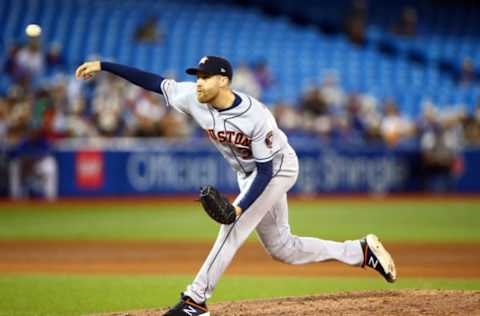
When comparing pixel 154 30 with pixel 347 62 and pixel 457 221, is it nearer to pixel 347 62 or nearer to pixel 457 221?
pixel 347 62

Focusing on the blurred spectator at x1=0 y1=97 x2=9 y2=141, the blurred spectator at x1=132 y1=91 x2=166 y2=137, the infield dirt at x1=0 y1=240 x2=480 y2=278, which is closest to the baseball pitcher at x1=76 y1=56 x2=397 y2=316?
the infield dirt at x1=0 y1=240 x2=480 y2=278

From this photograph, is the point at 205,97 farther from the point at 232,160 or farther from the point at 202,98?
the point at 232,160

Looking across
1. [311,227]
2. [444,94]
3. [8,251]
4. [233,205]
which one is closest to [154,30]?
[444,94]

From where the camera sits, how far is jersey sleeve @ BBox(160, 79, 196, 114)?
20.5 ft

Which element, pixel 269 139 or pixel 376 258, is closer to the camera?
pixel 269 139

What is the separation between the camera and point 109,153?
58.0ft

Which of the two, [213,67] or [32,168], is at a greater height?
[32,168]

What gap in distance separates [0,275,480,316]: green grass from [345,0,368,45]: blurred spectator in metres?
14.4

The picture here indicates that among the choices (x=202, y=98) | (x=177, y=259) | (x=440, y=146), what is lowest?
(x=177, y=259)

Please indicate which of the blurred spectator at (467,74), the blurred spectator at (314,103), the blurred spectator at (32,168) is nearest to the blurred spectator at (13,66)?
the blurred spectator at (32,168)

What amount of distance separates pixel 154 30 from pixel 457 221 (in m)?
8.82

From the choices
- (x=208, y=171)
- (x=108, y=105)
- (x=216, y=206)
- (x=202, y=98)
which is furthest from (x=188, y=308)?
(x=208, y=171)

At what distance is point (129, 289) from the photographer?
27.5ft

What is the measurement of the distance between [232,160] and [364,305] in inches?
57.1
